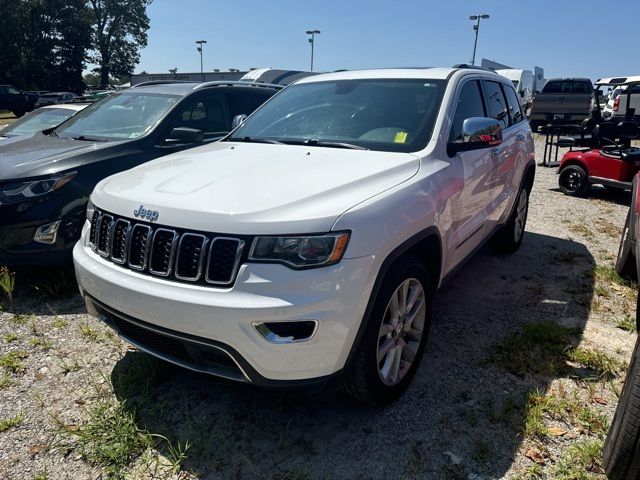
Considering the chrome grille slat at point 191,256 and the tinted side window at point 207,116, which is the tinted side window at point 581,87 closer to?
the tinted side window at point 207,116

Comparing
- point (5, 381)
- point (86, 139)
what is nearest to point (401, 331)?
point (5, 381)

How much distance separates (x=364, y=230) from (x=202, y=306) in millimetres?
773

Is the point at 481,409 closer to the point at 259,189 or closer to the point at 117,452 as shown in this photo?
the point at 259,189

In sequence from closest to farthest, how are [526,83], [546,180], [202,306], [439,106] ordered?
[202,306] < [439,106] < [546,180] < [526,83]

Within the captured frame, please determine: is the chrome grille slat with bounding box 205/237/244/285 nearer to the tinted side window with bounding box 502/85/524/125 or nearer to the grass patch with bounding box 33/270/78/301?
the grass patch with bounding box 33/270/78/301

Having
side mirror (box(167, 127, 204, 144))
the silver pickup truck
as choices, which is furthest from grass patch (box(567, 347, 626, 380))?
the silver pickup truck

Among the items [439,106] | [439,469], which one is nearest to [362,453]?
[439,469]

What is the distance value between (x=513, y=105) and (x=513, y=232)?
4.31ft

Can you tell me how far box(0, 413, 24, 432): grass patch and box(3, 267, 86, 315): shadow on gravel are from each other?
1.27 m

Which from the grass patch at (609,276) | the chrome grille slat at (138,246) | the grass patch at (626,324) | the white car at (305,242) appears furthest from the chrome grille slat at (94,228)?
the grass patch at (609,276)

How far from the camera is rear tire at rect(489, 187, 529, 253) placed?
16.2 feet

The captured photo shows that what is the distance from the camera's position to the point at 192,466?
227cm

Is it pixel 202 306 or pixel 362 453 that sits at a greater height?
pixel 202 306

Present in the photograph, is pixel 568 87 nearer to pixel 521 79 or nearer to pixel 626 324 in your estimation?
pixel 521 79
